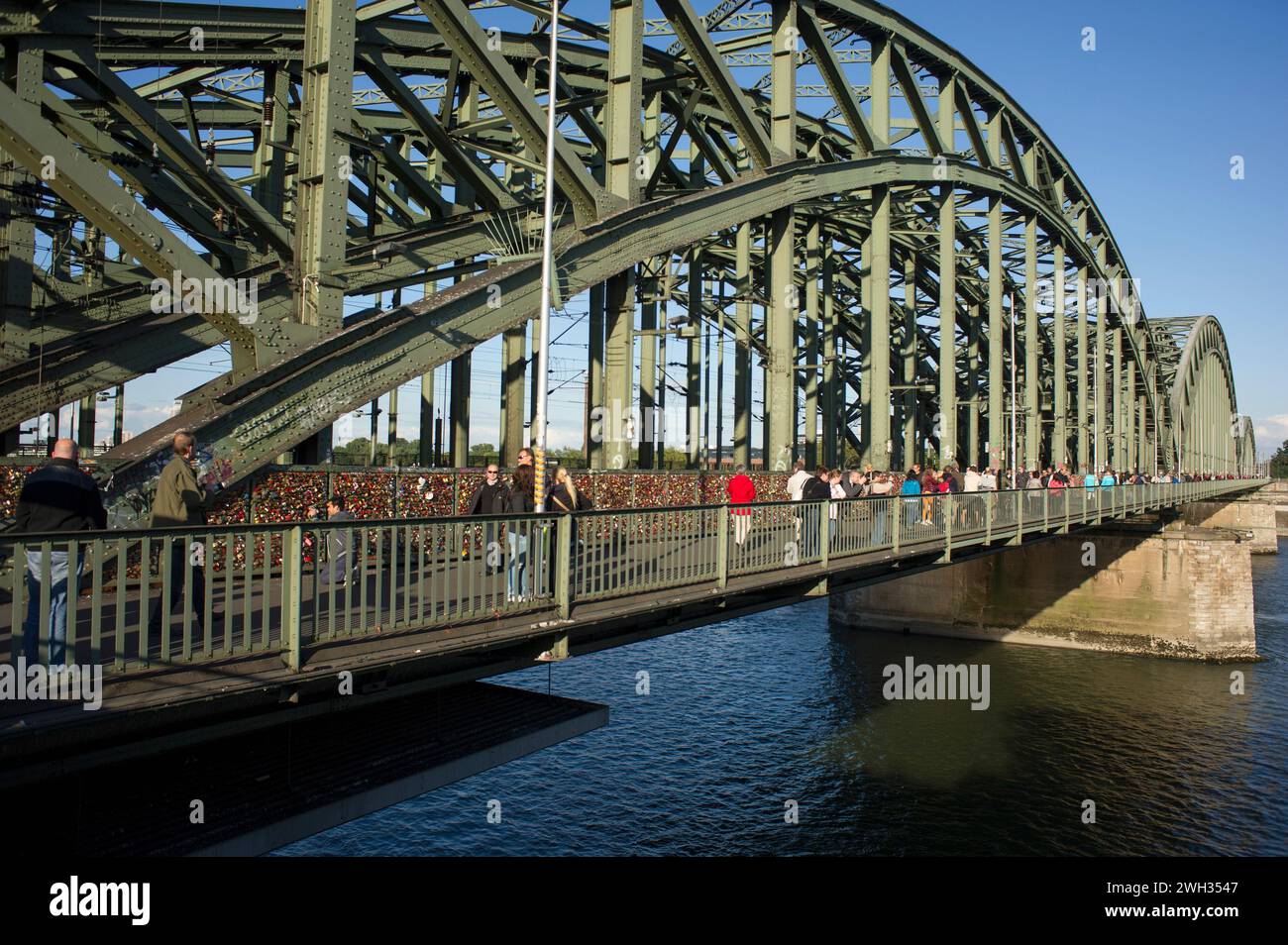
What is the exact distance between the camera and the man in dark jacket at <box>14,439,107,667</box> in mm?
5570

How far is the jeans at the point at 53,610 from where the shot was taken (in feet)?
18.1

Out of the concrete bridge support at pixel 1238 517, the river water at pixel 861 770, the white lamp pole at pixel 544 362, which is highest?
the white lamp pole at pixel 544 362

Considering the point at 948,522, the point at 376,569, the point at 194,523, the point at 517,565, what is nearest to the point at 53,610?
the point at 194,523

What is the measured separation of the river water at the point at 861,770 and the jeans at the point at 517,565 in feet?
26.5

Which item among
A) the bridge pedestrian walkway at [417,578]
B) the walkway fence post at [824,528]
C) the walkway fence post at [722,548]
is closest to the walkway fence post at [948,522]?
the bridge pedestrian walkway at [417,578]

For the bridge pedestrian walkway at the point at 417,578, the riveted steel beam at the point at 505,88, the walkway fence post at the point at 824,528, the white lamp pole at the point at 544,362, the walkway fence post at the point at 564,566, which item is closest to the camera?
the bridge pedestrian walkway at the point at 417,578

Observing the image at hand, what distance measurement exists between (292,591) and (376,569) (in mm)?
2154

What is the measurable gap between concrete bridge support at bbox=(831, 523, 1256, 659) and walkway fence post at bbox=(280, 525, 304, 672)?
95.9 ft

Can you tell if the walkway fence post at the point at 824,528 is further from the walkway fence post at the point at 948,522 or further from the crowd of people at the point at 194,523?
the walkway fence post at the point at 948,522

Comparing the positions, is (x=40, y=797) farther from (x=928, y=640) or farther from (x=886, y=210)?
(x=928, y=640)

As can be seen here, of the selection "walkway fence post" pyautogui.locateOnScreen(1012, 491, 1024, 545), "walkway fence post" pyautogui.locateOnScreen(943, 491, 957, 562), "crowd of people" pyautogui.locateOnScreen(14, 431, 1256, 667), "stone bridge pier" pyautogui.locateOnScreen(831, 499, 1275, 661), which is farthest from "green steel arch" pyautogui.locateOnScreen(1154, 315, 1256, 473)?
"crowd of people" pyautogui.locateOnScreen(14, 431, 1256, 667)

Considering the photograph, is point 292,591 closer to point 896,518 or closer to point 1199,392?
point 896,518

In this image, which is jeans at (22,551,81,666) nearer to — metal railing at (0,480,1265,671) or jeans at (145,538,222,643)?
metal railing at (0,480,1265,671)
